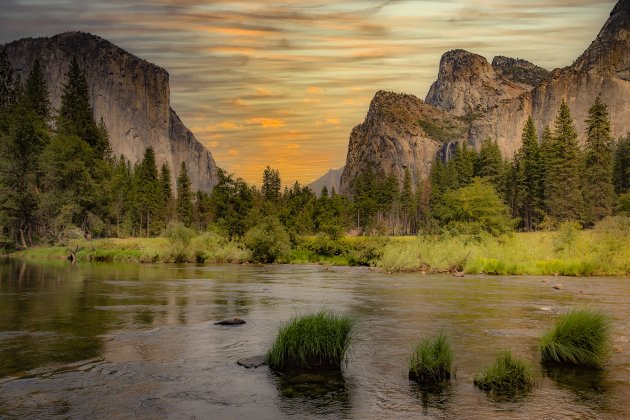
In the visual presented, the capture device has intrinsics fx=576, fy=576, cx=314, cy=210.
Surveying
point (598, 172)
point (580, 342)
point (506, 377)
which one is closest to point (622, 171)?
point (598, 172)

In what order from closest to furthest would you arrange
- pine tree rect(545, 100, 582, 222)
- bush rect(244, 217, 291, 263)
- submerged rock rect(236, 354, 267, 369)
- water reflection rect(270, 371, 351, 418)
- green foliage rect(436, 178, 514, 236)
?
water reflection rect(270, 371, 351, 418) < submerged rock rect(236, 354, 267, 369) < green foliage rect(436, 178, 514, 236) < bush rect(244, 217, 291, 263) < pine tree rect(545, 100, 582, 222)

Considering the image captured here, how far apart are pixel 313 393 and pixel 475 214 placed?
48.1 metres

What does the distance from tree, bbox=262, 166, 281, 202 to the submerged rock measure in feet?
Answer: 381

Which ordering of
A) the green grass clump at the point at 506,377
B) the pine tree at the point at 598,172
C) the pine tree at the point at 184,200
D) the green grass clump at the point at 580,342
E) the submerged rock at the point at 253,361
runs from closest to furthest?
the green grass clump at the point at 506,377 < the green grass clump at the point at 580,342 < the submerged rock at the point at 253,361 < the pine tree at the point at 598,172 < the pine tree at the point at 184,200

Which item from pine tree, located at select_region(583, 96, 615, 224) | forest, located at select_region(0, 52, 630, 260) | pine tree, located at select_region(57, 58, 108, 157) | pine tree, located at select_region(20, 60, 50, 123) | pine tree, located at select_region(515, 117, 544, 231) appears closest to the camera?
forest, located at select_region(0, 52, 630, 260)

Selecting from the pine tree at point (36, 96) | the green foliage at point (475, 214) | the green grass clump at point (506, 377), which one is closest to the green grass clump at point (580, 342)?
the green grass clump at point (506, 377)

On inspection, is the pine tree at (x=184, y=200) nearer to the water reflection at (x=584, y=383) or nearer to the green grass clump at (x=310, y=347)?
the green grass clump at (x=310, y=347)

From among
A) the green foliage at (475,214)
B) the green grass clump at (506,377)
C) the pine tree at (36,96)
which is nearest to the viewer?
the green grass clump at (506,377)

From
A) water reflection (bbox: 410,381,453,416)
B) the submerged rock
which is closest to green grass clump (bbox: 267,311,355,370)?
the submerged rock

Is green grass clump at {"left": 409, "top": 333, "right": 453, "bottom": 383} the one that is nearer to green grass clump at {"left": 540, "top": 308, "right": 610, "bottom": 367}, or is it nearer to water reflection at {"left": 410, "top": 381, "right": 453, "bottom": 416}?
water reflection at {"left": 410, "top": 381, "right": 453, "bottom": 416}

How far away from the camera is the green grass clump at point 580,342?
46.2 ft

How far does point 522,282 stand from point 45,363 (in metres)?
28.8

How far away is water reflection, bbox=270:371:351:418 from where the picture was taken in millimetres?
11016

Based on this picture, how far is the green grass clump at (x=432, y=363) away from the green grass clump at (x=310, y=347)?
1.86 metres
